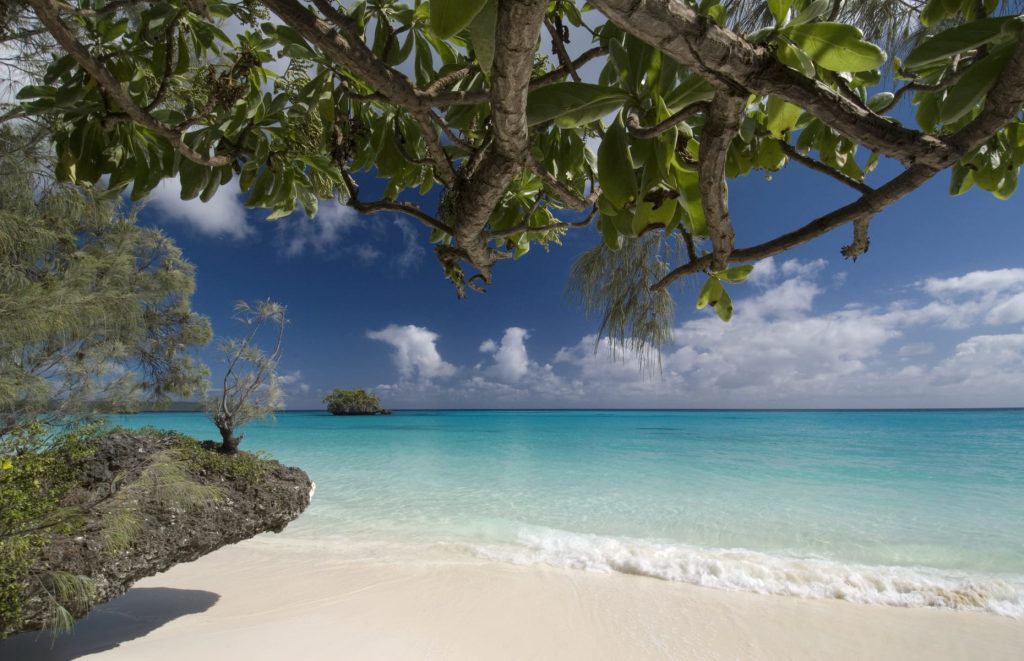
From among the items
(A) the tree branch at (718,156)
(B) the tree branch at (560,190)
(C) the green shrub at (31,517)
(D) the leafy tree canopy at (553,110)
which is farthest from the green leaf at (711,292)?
(C) the green shrub at (31,517)

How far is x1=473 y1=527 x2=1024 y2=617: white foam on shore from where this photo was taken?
3.64 meters

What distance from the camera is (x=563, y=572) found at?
13.9 feet

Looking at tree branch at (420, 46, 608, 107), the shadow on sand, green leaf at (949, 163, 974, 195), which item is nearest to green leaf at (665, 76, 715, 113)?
tree branch at (420, 46, 608, 107)

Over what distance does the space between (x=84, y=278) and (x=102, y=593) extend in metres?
4.52

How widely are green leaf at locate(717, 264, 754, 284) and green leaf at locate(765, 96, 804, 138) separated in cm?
15

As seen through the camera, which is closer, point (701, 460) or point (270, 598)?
point (270, 598)

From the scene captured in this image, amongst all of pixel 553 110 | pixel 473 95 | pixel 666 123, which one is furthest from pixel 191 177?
pixel 666 123

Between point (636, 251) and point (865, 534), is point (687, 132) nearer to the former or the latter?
point (636, 251)

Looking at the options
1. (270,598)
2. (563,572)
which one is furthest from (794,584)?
(270,598)

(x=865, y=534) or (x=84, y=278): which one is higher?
(x=84, y=278)

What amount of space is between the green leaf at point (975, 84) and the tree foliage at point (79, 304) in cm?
295

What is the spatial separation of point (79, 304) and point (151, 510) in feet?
9.56

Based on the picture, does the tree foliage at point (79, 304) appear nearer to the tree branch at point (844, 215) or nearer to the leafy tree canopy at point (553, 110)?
the leafy tree canopy at point (553, 110)

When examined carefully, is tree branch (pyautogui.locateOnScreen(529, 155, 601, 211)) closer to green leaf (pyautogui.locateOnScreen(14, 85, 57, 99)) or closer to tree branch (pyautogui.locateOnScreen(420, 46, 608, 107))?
tree branch (pyautogui.locateOnScreen(420, 46, 608, 107))
